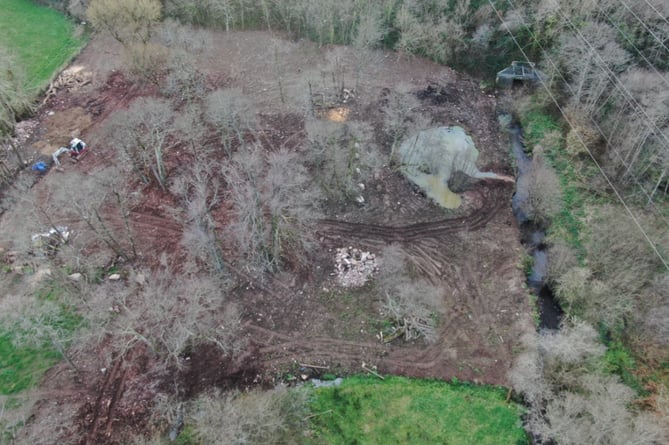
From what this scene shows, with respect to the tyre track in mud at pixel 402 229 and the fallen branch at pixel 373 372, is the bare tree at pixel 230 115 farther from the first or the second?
the fallen branch at pixel 373 372

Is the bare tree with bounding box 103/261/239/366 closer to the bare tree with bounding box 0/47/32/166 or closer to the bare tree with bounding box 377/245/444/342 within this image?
the bare tree with bounding box 377/245/444/342

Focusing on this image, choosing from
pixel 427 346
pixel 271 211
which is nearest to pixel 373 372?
pixel 427 346

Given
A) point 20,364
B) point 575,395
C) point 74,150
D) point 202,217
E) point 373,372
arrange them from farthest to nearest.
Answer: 1. point 74,150
2. point 202,217
3. point 373,372
4. point 20,364
5. point 575,395

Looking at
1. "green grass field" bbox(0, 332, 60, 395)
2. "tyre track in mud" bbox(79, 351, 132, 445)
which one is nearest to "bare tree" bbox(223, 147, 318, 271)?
"tyre track in mud" bbox(79, 351, 132, 445)

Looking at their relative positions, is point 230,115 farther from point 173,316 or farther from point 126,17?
point 173,316

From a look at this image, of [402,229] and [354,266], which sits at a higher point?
[402,229]
